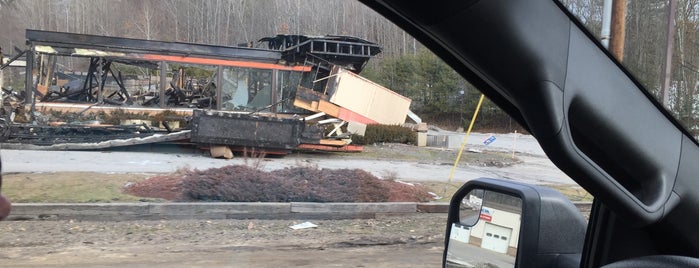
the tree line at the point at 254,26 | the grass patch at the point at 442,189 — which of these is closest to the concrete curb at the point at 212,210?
the grass patch at the point at 442,189

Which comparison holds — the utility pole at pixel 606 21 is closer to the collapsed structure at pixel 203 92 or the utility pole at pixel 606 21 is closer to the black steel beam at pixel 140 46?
the collapsed structure at pixel 203 92

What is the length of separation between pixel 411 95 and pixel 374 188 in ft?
105

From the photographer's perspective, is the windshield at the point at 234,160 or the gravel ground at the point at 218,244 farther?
the windshield at the point at 234,160

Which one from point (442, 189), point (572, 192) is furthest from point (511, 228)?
point (572, 192)

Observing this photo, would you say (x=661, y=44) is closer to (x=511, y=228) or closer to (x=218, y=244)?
(x=511, y=228)

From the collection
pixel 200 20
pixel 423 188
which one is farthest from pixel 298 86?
pixel 200 20

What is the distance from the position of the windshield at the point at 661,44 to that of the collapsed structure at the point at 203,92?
13.3 m

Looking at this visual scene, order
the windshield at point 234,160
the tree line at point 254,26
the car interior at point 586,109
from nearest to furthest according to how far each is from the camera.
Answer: the car interior at point 586,109 < the windshield at point 234,160 < the tree line at point 254,26

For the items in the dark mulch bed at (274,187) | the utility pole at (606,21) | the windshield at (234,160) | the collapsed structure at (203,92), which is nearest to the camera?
the utility pole at (606,21)

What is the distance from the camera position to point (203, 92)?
18531 mm

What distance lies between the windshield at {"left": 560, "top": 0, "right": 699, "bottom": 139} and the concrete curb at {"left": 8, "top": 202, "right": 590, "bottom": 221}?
661 cm

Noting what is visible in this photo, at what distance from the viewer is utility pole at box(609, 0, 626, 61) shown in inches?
69.5

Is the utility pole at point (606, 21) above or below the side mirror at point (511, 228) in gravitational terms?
above

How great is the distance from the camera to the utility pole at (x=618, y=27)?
5.79 feet
